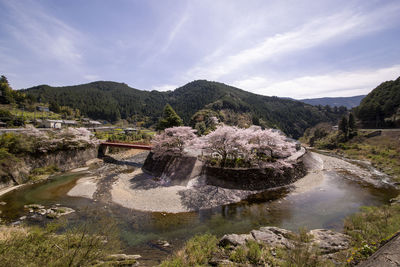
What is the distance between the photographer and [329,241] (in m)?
9.72

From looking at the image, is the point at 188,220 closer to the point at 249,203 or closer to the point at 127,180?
the point at 249,203

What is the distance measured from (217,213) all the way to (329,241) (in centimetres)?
783

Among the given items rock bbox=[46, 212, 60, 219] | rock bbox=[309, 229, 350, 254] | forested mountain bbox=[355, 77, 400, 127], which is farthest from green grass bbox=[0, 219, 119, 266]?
forested mountain bbox=[355, 77, 400, 127]

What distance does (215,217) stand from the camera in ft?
45.4

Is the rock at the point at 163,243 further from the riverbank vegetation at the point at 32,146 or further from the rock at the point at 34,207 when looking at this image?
the riverbank vegetation at the point at 32,146

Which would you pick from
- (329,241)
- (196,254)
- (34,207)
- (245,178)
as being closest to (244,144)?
(245,178)

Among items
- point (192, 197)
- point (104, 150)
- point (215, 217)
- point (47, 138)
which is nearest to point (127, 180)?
point (192, 197)

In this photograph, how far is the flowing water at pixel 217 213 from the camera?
11547 mm

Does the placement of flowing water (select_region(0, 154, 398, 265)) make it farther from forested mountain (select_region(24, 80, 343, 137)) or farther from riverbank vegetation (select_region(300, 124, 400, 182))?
forested mountain (select_region(24, 80, 343, 137))

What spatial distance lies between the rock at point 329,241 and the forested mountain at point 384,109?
62428mm

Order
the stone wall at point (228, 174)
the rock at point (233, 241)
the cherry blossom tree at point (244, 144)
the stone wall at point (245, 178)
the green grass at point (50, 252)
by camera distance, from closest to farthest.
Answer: the green grass at point (50, 252), the rock at point (233, 241), the stone wall at point (245, 178), the stone wall at point (228, 174), the cherry blossom tree at point (244, 144)

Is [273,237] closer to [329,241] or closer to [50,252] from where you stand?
[329,241]

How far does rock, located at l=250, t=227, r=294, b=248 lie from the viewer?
361 inches

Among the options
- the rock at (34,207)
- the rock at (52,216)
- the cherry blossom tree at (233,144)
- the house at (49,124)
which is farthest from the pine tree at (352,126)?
the house at (49,124)
